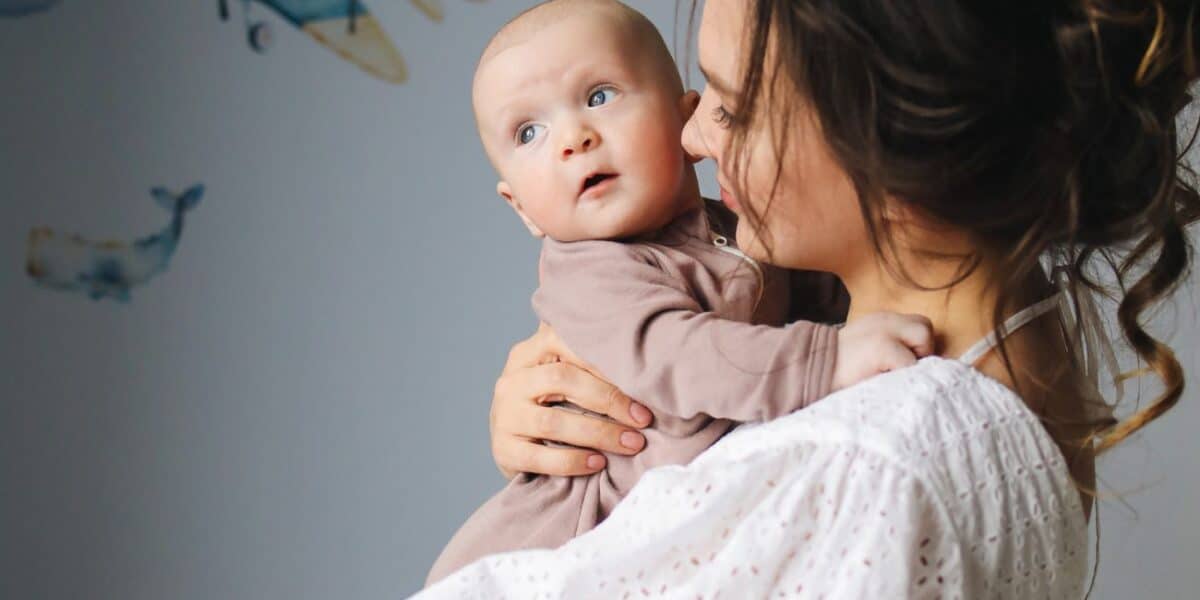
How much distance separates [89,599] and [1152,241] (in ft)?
6.92

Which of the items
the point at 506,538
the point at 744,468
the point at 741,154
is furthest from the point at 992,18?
the point at 506,538

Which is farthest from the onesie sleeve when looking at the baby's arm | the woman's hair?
the woman's hair

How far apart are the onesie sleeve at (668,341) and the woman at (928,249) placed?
0.06m

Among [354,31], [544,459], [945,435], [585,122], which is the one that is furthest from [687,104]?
[354,31]

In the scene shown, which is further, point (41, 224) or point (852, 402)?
point (41, 224)

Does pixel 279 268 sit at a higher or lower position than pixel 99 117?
lower

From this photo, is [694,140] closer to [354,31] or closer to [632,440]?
[632,440]

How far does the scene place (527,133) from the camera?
1237 millimetres

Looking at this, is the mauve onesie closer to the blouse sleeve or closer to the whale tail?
the blouse sleeve

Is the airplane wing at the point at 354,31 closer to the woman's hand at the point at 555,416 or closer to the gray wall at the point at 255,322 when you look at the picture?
the gray wall at the point at 255,322

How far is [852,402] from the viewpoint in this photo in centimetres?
92

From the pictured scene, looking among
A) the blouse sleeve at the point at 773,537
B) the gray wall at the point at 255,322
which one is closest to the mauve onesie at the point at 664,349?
the blouse sleeve at the point at 773,537

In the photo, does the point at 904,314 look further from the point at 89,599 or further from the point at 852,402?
the point at 89,599

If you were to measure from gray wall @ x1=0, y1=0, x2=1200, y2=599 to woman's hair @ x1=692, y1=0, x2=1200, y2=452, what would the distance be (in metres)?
1.61
